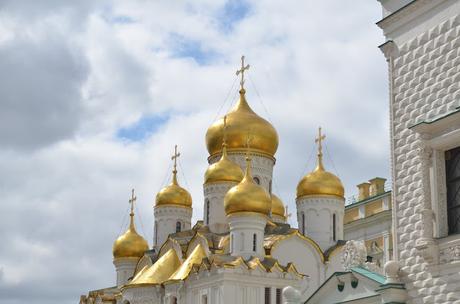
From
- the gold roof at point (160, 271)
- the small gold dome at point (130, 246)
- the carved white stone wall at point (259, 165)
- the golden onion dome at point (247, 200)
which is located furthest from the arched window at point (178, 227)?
the golden onion dome at point (247, 200)

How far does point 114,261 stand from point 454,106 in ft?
85.7

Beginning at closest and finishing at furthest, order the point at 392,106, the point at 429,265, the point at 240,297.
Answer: the point at 429,265
the point at 392,106
the point at 240,297

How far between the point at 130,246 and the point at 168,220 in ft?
9.09

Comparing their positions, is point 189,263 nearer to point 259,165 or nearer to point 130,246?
point 259,165

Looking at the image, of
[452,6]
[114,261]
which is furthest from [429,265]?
[114,261]

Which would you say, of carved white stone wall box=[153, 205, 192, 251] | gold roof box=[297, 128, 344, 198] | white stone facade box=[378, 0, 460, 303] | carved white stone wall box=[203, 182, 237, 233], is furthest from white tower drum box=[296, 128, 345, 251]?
white stone facade box=[378, 0, 460, 303]

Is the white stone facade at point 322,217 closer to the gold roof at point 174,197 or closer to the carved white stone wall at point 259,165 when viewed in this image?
the carved white stone wall at point 259,165

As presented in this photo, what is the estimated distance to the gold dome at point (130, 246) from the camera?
112 feet

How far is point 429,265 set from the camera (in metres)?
10.2

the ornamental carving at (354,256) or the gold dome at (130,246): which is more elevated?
the gold dome at (130,246)

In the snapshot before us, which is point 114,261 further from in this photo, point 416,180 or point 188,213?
point 416,180

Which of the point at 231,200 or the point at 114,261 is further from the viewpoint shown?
the point at 114,261

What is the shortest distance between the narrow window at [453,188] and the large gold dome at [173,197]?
895 inches

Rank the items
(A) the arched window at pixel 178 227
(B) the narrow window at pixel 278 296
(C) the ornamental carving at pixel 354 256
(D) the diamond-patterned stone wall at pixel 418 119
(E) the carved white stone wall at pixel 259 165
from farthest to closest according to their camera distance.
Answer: (A) the arched window at pixel 178 227 < (E) the carved white stone wall at pixel 259 165 < (B) the narrow window at pixel 278 296 < (C) the ornamental carving at pixel 354 256 < (D) the diamond-patterned stone wall at pixel 418 119
